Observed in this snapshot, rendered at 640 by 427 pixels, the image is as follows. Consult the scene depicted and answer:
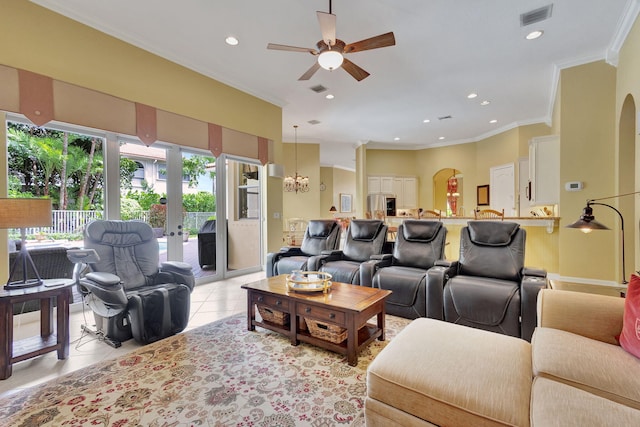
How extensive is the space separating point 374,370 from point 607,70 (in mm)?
5392

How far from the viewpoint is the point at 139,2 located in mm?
3016

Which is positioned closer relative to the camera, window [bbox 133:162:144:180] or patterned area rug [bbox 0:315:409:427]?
patterned area rug [bbox 0:315:409:427]

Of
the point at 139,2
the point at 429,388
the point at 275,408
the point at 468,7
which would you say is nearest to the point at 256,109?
the point at 139,2

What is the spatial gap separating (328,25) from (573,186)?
4230mm

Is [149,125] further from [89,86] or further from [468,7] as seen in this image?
[468,7]

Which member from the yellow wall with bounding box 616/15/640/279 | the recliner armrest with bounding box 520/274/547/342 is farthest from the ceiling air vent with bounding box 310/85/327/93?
the recliner armrest with bounding box 520/274/547/342

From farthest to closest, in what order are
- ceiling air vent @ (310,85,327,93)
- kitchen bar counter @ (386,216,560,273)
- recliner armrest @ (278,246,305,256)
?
ceiling air vent @ (310,85,327,93)
kitchen bar counter @ (386,216,560,273)
recliner armrest @ (278,246,305,256)

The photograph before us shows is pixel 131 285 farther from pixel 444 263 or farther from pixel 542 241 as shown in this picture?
pixel 542 241

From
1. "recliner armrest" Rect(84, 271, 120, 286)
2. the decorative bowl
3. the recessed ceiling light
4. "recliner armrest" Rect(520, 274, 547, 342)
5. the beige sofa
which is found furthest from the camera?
the recessed ceiling light

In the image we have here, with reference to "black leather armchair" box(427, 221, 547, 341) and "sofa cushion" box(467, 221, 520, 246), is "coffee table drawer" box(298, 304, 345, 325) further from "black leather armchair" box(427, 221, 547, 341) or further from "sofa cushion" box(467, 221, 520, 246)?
"sofa cushion" box(467, 221, 520, 246)

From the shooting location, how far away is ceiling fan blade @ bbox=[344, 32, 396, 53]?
2.63m

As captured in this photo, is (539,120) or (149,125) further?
(539,120)

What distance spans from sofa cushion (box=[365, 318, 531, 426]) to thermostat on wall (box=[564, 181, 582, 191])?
3884 mm

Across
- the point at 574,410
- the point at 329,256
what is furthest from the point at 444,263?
the point at 574,410
